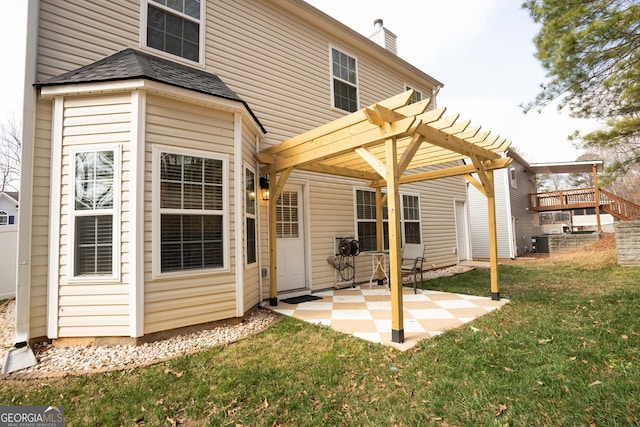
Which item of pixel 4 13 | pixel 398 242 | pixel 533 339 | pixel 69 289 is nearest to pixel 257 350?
pixel 398 242

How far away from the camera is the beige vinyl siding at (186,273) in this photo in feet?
11.6

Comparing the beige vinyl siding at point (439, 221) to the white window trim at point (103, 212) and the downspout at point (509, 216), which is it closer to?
the downspout at point (509, 216)

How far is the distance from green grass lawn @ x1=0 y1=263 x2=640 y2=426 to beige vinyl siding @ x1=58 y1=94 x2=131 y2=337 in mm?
771

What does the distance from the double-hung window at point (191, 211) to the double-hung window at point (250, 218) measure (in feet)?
1.90

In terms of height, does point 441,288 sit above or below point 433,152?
below

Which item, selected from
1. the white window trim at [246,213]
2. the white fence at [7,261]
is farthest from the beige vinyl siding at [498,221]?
the white fence at [7,261]

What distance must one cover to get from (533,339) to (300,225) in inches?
162

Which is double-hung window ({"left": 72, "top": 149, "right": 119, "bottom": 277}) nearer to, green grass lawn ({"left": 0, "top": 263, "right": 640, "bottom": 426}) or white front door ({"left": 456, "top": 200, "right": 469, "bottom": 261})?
green grass lawn ({"left": 0, "top": 263, "right": 640, "bottom": 426})

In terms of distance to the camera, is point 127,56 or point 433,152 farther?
point 433,152

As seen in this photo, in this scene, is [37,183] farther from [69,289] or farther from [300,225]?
[300,225]

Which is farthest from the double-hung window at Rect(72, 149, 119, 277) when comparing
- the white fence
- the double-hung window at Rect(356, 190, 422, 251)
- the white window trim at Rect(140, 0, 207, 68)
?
the double-hung window at Rect(356, 190, 422, 251)

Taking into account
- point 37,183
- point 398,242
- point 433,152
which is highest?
point 433,152

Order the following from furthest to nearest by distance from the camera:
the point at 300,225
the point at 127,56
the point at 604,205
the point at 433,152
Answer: the point at 604,205 → the point at 300,225 → the point at 433,152 → the point at 127,56

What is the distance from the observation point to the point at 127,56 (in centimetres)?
405
